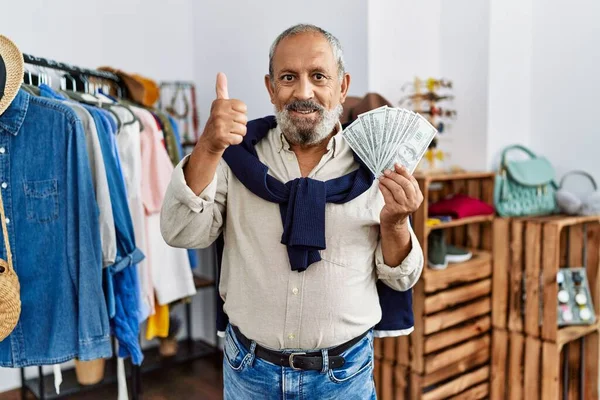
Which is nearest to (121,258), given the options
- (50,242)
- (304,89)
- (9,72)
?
(50,242)

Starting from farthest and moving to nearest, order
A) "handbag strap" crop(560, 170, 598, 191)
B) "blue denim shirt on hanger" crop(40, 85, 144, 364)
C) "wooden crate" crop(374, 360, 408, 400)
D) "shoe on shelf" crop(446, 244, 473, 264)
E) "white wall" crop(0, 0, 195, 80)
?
"white wall" crop(0, 0, 195, 80), "handbag strap" crop(560, 170, 598, 191), "shoe on shelf" crop(446, 244, 473, 264), "wooden crate" crop(374, 360, 408, 400), "blue denim shirt on hanger" crop(40, 85, 144, 364)

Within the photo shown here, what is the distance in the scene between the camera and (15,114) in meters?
1.73

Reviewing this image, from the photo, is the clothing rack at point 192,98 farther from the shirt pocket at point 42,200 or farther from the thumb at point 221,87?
the thumb at point 221,87

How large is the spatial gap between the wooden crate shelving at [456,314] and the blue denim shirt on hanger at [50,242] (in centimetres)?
142

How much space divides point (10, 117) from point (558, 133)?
2.73 m

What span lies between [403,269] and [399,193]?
9.1 inches

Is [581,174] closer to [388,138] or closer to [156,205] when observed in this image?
[388,138]

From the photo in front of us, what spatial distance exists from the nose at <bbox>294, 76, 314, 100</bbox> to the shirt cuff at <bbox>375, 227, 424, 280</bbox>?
46 centimetres

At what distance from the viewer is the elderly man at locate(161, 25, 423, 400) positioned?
1332 millimetres

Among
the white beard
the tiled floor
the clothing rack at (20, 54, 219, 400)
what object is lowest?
the tiled floor

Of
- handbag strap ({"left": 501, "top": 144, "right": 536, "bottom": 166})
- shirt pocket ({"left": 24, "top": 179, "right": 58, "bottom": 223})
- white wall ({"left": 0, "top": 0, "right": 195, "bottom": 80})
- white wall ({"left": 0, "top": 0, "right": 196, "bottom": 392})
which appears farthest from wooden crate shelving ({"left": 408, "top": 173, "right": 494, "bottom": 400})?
white wall ({"left": 0, "top": 0, "right": 195, "bottom": 80})

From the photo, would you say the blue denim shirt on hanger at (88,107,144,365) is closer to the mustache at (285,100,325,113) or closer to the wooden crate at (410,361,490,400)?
the mustache at (285,100,325,113)

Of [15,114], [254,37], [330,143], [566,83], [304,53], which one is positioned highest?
[254,37]

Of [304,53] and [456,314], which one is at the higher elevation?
[304,53]
